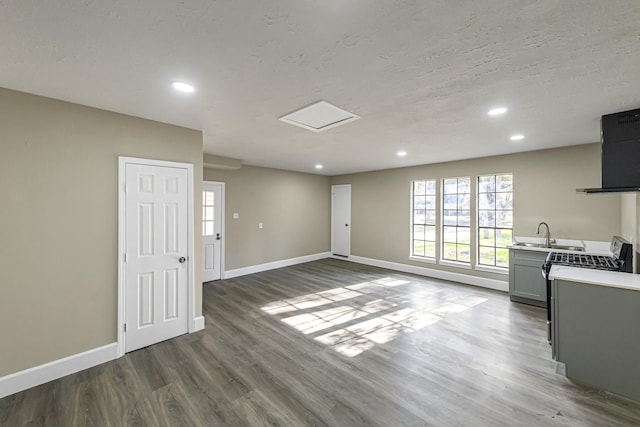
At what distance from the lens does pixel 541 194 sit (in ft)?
14.5

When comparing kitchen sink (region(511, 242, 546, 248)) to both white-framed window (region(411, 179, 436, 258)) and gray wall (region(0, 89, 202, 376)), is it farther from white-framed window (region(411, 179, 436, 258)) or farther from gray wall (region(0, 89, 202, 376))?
gray wall (region(0, 89, 202, 376))

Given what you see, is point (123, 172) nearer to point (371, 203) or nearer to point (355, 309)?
point (355, 309)

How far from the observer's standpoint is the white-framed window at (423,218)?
232 inches

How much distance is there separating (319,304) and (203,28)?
377 cm

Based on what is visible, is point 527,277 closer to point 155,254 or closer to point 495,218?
point 495,218

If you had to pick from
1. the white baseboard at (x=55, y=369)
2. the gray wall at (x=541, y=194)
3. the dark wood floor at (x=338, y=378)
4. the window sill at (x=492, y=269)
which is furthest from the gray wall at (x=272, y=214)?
the window sill at (x=492, y=269)

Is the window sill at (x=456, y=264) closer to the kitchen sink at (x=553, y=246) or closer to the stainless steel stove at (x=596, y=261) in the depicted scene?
the kitchen sink at (x=553, y=246)

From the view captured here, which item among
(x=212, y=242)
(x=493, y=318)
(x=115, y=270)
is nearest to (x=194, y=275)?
(x=115, y=270)

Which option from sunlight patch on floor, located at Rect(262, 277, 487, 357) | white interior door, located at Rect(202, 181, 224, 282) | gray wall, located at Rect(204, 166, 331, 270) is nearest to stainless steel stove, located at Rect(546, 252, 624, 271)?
sunlight patch on floor, located at Rect(262, 277, 487, 357)

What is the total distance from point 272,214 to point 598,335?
18.8ft

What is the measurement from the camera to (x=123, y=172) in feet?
8.95

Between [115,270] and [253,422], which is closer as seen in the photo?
[253,422]

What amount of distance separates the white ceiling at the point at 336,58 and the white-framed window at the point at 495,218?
2.02 meters

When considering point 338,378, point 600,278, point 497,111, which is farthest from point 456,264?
point 338,378
